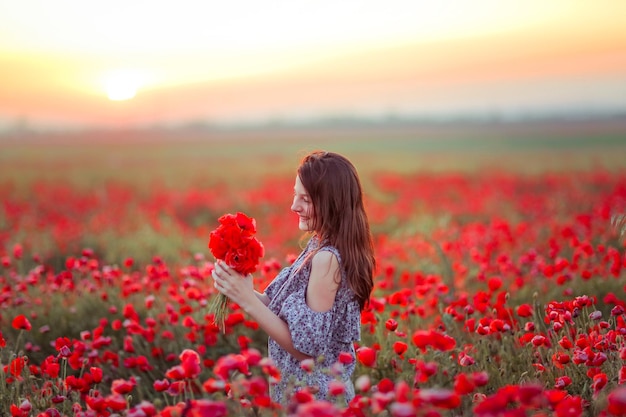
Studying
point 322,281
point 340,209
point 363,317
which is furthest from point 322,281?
point 363,317

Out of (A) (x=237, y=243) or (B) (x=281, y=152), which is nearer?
(A) (x=237, y=243)

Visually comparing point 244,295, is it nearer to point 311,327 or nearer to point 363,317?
point 311,327

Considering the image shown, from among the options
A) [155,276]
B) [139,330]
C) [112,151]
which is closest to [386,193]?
[155,276]

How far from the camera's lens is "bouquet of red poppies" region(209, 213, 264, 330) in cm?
259

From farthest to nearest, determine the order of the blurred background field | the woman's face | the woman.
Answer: the blurred background field
the woman's face
the woman

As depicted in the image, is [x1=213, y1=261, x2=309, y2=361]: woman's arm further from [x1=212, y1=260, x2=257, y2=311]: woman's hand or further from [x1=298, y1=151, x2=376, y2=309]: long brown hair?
[x1=298, y1=151, x2=376, y2=309]: long brown hair

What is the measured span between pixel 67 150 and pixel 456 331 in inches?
1347

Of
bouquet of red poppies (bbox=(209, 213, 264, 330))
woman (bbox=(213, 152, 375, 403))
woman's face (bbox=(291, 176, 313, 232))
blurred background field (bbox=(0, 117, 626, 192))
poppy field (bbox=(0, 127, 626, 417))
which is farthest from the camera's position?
blurred background field (bbox=(0, 117, 626, 192))

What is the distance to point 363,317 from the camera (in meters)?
3.68

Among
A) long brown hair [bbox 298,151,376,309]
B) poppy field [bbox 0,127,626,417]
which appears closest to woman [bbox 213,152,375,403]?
long brown hair [bbox 298,151,376,309]

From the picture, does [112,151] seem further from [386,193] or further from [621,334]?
[621,334]

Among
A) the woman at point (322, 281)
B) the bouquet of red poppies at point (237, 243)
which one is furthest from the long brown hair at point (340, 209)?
the bouquet of red poppies at point (237, 243)

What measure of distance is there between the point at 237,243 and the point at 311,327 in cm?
45

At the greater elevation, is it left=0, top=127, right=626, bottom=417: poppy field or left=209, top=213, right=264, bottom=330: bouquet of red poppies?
left=209, top=213, right=264, bottom=330: bouquet of red poppies
